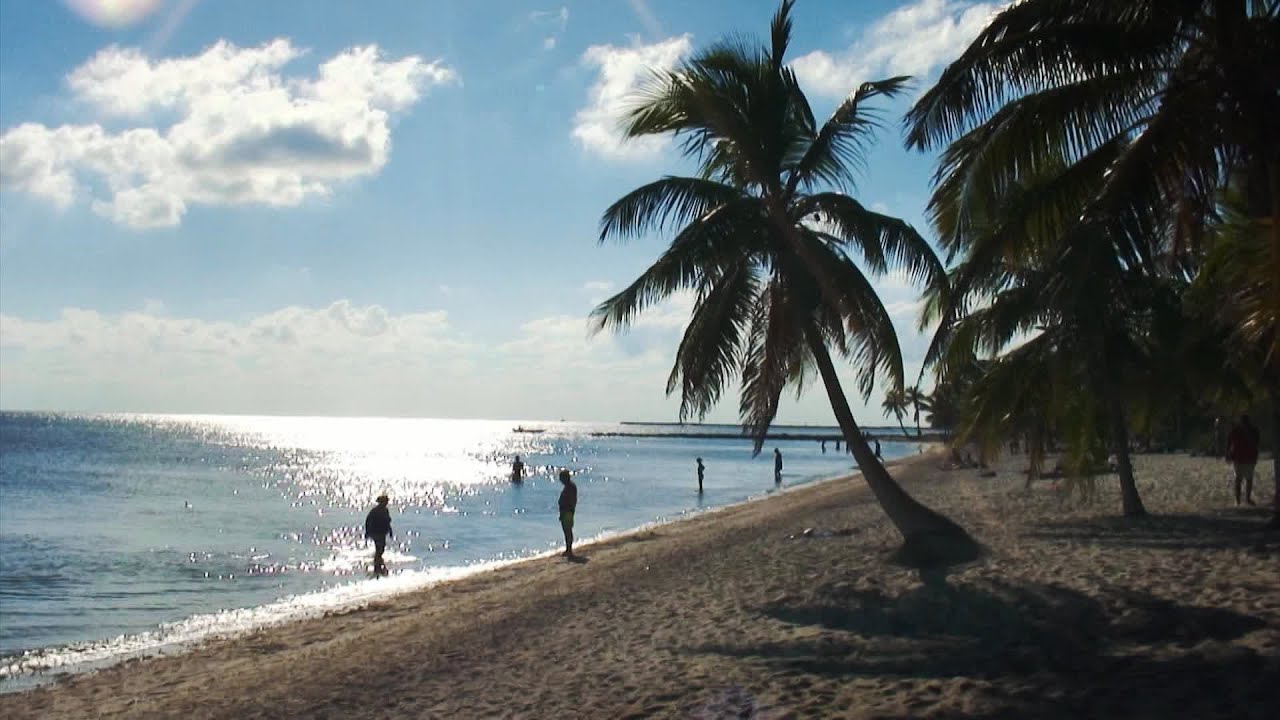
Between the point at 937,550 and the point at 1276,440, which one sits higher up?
the point at 1276,440

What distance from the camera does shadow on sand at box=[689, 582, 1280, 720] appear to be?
6086 millimetres

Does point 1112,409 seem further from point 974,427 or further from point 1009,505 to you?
point 1009,505

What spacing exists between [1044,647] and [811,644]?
1.92 meters

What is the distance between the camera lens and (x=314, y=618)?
16.0 metres

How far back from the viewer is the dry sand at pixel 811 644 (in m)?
→ 6.59

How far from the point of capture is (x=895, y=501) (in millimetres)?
13234

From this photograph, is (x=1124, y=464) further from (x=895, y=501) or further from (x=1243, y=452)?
(x=895, y=501)

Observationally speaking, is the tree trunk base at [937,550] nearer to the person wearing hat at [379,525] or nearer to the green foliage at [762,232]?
the green foliage at [762,232]

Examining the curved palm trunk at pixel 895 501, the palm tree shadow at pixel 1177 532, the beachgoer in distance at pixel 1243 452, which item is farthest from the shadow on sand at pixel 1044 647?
the beachgoer in distance at pixel 1243 452

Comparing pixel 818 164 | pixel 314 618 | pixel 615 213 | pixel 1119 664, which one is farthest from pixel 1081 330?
pixel 314 618

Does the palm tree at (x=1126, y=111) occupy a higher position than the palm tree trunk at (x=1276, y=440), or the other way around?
the palm tree at (x=1126, y=111)

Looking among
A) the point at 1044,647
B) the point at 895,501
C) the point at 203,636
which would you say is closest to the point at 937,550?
the point at 895,501

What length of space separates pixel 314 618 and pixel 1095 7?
546 inches

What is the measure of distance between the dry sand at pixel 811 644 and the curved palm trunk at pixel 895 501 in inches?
22.5
